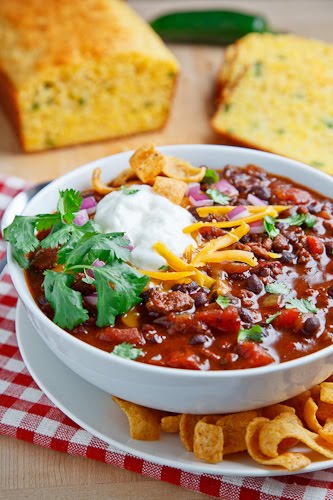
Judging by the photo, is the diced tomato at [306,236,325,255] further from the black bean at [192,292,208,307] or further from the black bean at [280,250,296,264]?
the black bean at [192,292,208,307]

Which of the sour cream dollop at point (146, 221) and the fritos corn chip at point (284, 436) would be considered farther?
the sour cream dollop at point (146, 221)

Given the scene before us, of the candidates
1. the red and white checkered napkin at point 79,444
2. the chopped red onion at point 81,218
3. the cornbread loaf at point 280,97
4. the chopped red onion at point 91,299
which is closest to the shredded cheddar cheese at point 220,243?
the chopped red onion at point 91,299

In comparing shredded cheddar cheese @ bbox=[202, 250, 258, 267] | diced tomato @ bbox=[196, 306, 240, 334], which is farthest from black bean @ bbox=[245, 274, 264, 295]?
diced tomato @ bbox=[196, 306, 240, 334]

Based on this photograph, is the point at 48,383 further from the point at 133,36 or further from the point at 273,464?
the point at 133,36

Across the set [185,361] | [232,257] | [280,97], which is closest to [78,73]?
[280,97]

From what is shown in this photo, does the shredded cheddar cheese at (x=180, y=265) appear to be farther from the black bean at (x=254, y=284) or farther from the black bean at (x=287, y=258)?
the black bean at (x=287, y=258)

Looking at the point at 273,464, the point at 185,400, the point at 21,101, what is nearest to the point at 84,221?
the point at 185,400
